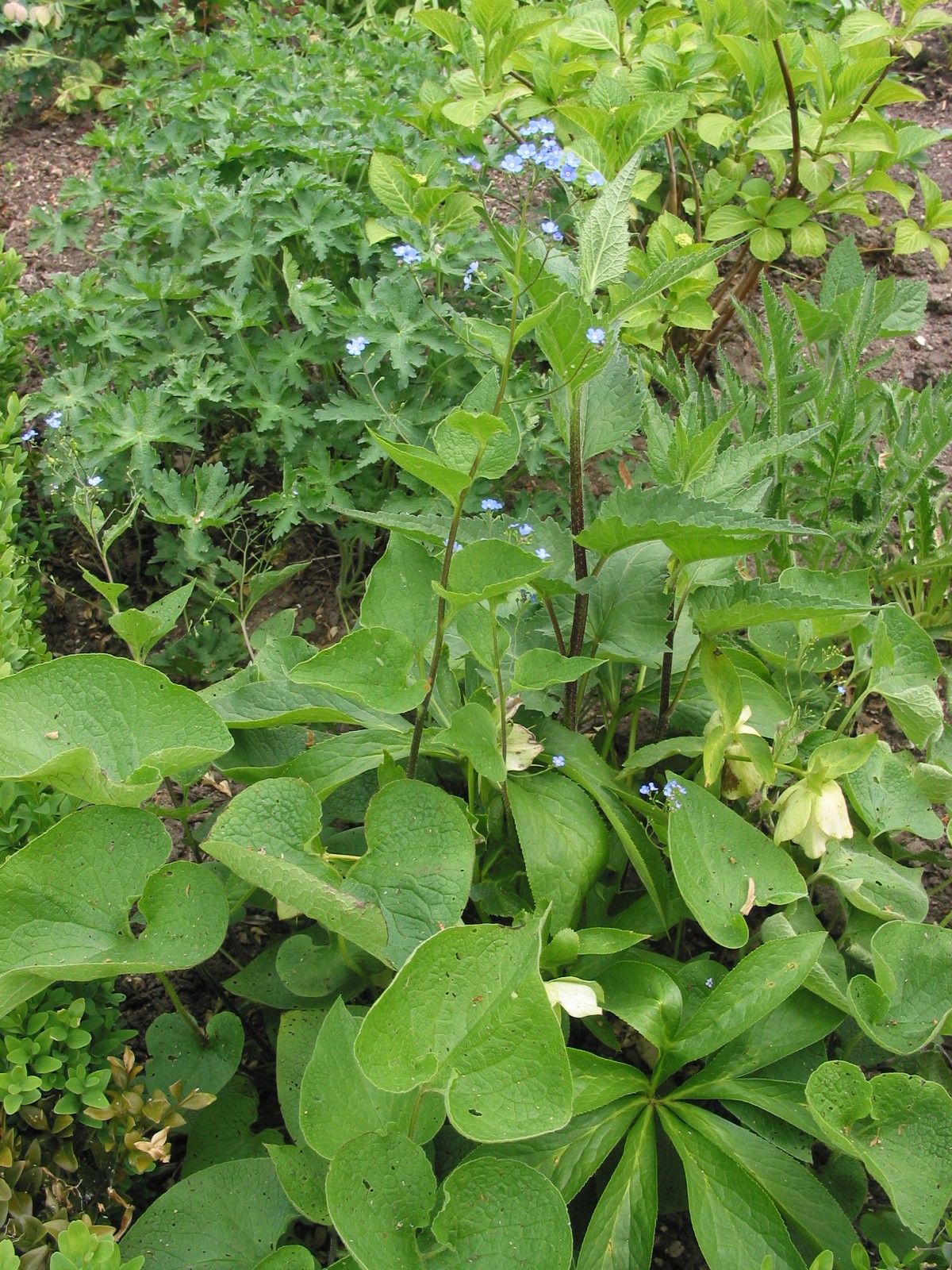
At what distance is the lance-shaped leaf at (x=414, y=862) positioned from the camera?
1.27 m

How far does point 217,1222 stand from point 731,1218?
66cm

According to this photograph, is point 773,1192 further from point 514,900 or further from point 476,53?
point 476,53

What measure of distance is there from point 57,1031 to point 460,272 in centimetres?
171

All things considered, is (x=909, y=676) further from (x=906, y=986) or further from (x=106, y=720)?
(x=106, y=720)

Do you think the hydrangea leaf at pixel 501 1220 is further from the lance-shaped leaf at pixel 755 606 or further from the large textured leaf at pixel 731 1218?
the lance-shaped leaf at pixel 755 606

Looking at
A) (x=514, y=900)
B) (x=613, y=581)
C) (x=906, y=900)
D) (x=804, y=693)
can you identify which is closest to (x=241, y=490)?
(x=613, y=581)

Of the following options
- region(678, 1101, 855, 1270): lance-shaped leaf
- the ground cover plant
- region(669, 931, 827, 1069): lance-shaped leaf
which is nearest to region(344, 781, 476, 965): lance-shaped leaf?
the ground cover plant

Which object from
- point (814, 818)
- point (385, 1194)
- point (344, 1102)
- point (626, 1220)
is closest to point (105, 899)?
point (344, 1102)

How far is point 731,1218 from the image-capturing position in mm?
1243

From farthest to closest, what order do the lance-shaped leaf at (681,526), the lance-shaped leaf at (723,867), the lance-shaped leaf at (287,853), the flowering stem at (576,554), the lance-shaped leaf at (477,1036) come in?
the flowering stem at (576,554), the lance-shaped leaf at (723,867), the lance-shaped leaf at (681,526), the lance-shaped leaf at (287,853), the lance-shaped leaf at (477,1036)

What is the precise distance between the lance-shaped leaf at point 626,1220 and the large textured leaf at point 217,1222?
0.39 m

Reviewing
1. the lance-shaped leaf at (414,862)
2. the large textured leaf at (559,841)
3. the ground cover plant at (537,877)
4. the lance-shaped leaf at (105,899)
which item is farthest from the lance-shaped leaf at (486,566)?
the lance-shaped leaf at (105,899)

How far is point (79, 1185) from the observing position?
130cm

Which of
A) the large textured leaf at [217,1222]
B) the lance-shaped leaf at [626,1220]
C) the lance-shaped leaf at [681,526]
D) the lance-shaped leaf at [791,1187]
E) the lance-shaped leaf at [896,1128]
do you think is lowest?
the lance-shaped leaf at [791,1187]
